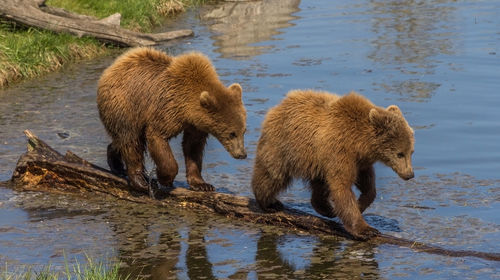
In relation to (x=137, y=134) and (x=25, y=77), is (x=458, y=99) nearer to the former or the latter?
(x=137, y=134)

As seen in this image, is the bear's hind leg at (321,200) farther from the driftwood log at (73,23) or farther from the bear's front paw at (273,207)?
the driftwood log at (73,23)

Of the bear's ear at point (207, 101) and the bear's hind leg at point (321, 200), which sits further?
the bear's ear at point (207, 101)

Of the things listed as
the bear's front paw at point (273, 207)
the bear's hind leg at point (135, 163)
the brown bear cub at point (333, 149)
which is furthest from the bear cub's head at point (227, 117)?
the bear's hind leg at point (135, 163)

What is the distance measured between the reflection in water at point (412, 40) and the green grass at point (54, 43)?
15.4 ft

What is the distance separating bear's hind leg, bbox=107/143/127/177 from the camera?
380 inches

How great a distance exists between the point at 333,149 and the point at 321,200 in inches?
28.6

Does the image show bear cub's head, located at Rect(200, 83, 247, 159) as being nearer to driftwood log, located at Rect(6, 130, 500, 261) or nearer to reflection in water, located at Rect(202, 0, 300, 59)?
driftwood log, located at Rect(6, 130, 500, 261)

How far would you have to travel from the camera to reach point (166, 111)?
8.84m

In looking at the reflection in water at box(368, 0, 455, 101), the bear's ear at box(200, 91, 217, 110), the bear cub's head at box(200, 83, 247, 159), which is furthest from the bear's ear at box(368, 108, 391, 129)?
the reflection in water at box(368, 0, 455, 101)

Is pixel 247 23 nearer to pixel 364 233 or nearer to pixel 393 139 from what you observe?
pixel 393 139

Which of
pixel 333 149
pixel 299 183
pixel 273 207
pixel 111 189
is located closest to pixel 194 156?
pixel 111 189

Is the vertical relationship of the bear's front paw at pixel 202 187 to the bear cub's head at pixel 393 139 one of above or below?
below

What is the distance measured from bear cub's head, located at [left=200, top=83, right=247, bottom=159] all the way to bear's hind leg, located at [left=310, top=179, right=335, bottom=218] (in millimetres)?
868

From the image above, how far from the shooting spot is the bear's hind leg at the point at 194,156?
359 inches
